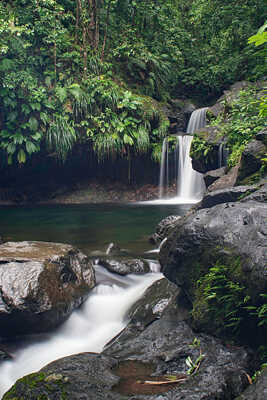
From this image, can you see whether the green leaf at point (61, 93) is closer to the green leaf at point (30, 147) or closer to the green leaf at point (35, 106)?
the green leaf at point (35, 106)

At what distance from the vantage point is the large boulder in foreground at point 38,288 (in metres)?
3.32

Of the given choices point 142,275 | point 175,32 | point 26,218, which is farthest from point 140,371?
point 175,32

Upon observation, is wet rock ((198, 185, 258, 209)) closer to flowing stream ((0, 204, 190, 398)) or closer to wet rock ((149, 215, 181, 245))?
flowing stream ((0, 204, 190, 398))

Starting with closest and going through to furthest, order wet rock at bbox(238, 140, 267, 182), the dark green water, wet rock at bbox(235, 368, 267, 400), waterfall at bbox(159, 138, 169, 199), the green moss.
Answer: wet rock at bbox(235, 368, 267, 400) → the green moss → wet rock at bbox(238, 140, 267, 182) → the dark green water → waterfall at bbox(159, 138, 169, 199)

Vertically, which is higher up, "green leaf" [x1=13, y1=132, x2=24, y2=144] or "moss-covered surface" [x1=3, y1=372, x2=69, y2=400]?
"green leaf" [x1=13, y1=132, x2=24, y2=144]

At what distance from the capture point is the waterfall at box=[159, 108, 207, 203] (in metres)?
11.4

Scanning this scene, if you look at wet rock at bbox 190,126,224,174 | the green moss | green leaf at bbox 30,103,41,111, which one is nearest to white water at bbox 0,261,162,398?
the green moss

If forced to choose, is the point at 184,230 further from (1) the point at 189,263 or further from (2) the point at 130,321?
(2) the point at 130,321

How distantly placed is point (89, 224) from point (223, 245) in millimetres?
5637

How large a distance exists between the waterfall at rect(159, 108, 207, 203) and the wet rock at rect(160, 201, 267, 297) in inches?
329

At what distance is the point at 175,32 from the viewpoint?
1506cm

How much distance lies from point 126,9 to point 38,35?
476 centimetres

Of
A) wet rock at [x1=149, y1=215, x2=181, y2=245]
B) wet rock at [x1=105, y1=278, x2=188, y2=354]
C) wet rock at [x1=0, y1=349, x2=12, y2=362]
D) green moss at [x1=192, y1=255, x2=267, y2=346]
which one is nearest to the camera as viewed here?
green moss at [x1=192, y1=255, x2=267, y2=346]

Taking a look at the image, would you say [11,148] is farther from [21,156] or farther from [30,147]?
[30,147]
